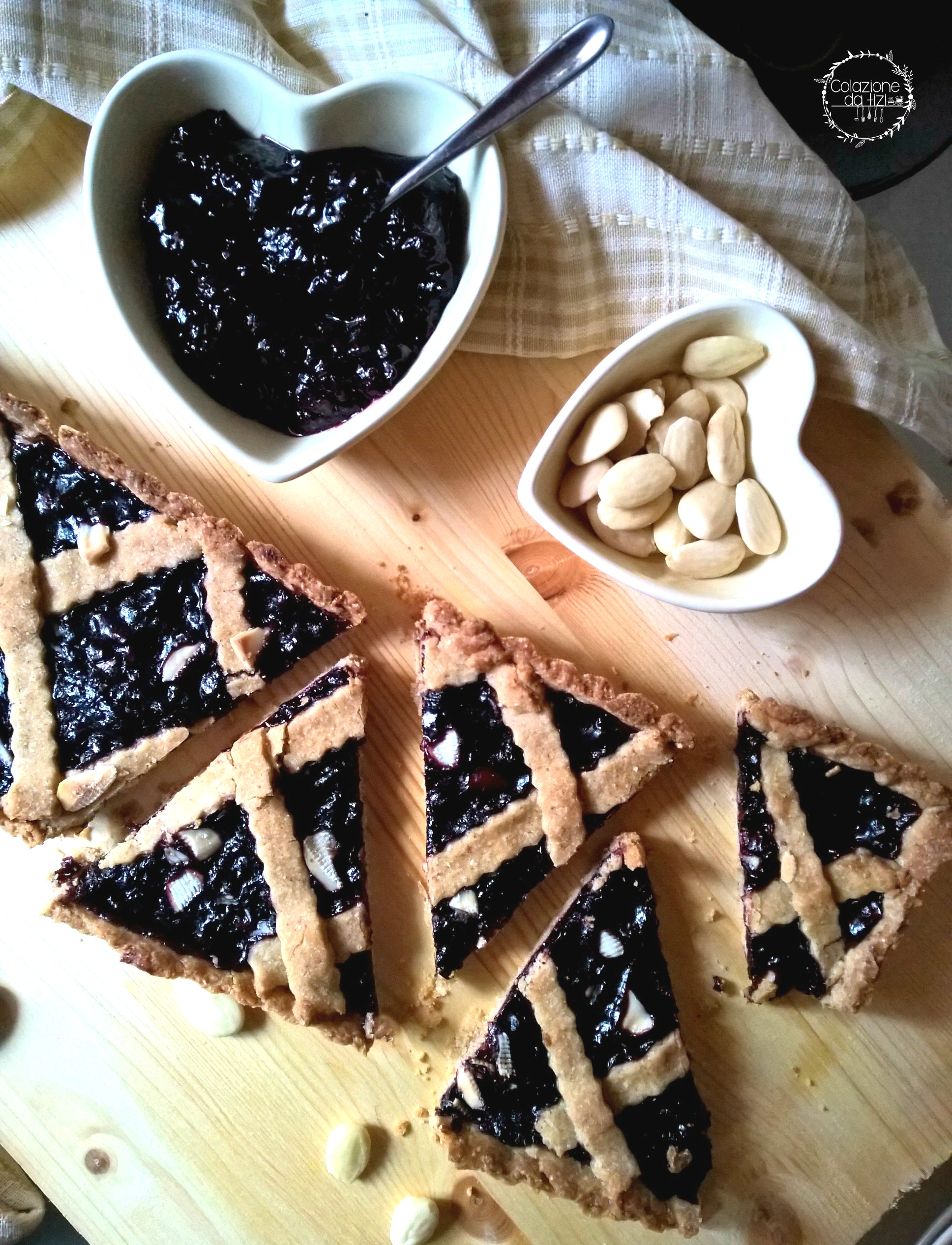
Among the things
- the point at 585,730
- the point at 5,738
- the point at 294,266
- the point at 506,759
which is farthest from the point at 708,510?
the point at 5,738

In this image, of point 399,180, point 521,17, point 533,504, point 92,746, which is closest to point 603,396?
point 533,504

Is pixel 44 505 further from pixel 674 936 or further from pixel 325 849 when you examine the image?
pixel 674 936

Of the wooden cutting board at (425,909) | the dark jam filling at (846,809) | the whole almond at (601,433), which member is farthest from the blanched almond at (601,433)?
the dark jam filling at (846,809)

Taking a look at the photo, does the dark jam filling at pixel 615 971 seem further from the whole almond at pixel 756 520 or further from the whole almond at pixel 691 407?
the whole almond at pixel 691 407

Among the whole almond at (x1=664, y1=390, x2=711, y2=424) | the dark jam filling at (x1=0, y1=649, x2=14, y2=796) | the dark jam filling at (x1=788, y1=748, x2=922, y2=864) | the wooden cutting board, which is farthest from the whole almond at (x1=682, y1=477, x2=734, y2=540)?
the dark jam filling at (x1=0, y1=649, x2=14, y2=796)

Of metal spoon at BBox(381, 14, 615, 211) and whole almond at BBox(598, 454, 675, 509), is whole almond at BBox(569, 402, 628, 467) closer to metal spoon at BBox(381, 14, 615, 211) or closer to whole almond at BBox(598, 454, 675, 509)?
whole almond at BBox(598, 454, 675, 509)
